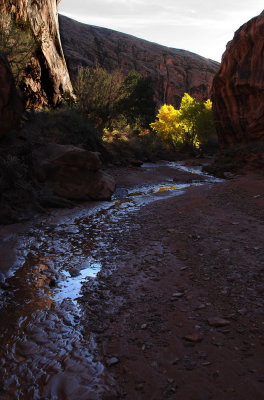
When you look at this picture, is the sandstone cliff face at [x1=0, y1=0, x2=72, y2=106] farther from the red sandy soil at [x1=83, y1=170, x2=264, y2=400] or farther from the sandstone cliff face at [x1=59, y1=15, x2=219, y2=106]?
the sandstone cliff face at [x1=59, y1=15, x2=219, y2=106]

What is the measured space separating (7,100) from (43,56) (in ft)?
41.1

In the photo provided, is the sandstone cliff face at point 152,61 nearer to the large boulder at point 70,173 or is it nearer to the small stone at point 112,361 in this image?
the large boulder at point 70,173

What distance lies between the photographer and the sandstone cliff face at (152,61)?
4894 cm

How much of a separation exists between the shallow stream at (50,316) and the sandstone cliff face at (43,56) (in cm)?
1438

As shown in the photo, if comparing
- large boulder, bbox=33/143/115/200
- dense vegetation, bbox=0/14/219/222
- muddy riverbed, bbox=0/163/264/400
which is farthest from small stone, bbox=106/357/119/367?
large boulder, bbox=33/143/115/200

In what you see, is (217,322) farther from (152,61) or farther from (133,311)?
(152,61)

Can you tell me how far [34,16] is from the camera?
56.7 ft

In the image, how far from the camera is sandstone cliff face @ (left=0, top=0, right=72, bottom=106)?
16.2 m

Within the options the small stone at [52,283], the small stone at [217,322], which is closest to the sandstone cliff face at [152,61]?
the small stone at [52,283]

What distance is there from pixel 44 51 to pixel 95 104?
5.14 metres

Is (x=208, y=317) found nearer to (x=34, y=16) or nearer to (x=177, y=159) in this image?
(x=34, y=16)

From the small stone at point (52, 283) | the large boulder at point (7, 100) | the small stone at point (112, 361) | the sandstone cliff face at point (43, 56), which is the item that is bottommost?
the small stone at point (52, 283)

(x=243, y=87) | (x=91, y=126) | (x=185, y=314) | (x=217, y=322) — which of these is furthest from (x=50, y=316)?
(x=243, y=87)

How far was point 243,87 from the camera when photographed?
1645 centimetres
